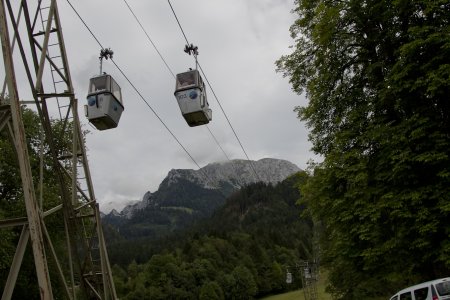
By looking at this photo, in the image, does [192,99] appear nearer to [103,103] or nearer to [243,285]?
[103,103]

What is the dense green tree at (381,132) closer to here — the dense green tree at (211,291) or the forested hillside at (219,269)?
the dense green tree at (211,291)

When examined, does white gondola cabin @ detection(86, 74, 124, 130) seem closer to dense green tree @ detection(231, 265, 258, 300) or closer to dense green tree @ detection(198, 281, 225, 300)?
dense green tree @ detection(198, 281, 225, 300)

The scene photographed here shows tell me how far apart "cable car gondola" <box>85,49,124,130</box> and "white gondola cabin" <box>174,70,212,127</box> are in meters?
2.75

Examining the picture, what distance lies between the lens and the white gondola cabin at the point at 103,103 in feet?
64.3

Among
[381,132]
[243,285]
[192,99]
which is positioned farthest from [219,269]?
[381,132]

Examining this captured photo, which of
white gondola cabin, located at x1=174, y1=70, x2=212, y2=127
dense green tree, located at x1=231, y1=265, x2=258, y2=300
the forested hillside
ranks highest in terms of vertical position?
white gondola cabin, located at x1=174, y1=70, x2=212, y2=127

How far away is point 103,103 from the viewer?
65.0 feet

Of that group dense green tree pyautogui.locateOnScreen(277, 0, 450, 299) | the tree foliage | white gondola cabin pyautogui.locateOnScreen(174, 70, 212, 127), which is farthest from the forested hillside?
dense green tree pyautogui.locateOnScreen(277, 0, 450, 299)

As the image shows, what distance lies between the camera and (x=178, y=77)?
21766 millimetres

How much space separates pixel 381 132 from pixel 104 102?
449 inches

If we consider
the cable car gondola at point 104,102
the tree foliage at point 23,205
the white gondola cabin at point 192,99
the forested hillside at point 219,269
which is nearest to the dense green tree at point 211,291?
the forested hillside at point 219,269

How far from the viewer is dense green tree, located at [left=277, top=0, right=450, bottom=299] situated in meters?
15.3

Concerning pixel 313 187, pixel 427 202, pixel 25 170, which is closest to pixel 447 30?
pixel 427 202

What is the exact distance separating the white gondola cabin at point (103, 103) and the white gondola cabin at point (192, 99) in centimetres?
275
